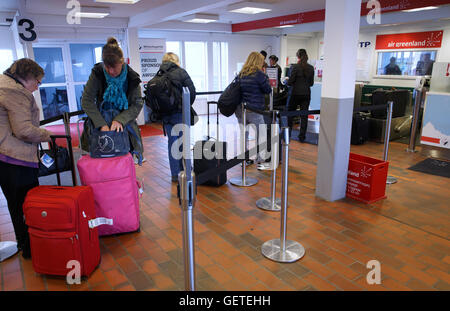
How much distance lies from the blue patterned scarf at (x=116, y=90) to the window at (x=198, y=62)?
26.1 feet

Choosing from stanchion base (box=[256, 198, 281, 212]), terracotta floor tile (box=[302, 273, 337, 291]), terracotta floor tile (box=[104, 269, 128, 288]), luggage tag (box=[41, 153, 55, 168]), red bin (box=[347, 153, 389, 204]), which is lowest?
terracotta floor tile (box=[302, 273, 337, 291])

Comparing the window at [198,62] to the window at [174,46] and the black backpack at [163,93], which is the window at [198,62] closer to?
the window at [174,46]

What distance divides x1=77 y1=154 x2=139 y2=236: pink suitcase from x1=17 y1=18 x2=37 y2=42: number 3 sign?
→ 4.65 metres

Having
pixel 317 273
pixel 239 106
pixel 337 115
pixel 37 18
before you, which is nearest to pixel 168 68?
pixel 239 106

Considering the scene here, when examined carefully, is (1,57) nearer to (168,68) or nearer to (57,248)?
(168,68)

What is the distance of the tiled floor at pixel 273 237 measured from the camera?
7.77 feet

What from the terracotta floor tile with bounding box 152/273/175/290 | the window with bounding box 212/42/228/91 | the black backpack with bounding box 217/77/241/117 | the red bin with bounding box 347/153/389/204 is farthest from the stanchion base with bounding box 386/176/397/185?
the window with bounding box 212/42/228/91

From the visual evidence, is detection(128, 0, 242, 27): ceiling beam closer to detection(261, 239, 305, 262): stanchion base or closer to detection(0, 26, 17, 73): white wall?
detection(0, 26, 17, 73): white wall

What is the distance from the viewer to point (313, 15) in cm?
789

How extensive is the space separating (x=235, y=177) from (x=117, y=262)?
2260mm

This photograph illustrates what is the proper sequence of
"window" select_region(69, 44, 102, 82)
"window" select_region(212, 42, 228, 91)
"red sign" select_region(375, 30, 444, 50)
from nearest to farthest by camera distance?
"window" select_region(69, 44, 102, 82), "red sign" select_region(375, 30, 444, 50), "window" select_region(212, 42, 228, 91)

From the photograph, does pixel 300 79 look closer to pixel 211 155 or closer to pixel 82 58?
pixel 211 155

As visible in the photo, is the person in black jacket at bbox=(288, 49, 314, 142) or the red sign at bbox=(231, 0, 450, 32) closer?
the red sign at bbox=(231, 0, 450, 32)

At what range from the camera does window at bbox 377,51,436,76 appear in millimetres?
9547
